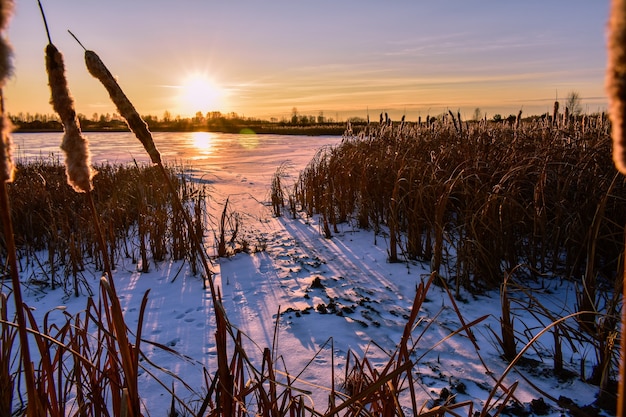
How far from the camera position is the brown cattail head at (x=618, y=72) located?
259mm

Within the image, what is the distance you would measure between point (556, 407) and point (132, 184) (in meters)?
6.91

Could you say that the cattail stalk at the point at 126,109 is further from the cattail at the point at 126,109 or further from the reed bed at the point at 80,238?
the reed bed at the point at 80,238

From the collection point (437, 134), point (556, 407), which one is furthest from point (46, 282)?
point (437, 134)

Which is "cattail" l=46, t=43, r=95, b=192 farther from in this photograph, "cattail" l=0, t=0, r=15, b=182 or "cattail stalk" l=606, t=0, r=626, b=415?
"cattail stalk" l=606, t=0, r=626, b=415

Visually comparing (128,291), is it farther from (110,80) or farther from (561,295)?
(561,295)

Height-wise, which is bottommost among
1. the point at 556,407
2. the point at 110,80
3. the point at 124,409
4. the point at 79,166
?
the point at 556,407

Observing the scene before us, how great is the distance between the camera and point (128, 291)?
3600 millimetres

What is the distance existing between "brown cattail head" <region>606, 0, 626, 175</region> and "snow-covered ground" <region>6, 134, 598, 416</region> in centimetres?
115

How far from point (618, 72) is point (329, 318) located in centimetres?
288

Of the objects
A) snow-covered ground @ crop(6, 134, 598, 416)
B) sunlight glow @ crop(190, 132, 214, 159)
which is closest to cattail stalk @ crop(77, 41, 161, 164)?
snow-covered ground @ crop(6, 134, 598, 416)

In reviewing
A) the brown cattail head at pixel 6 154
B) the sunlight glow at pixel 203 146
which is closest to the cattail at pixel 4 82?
the brown cattail head at pixel 6 154

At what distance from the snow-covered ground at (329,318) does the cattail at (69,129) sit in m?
0.90

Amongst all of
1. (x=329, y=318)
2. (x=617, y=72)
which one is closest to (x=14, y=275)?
(x=617, y=72)

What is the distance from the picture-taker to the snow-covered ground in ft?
7.10
